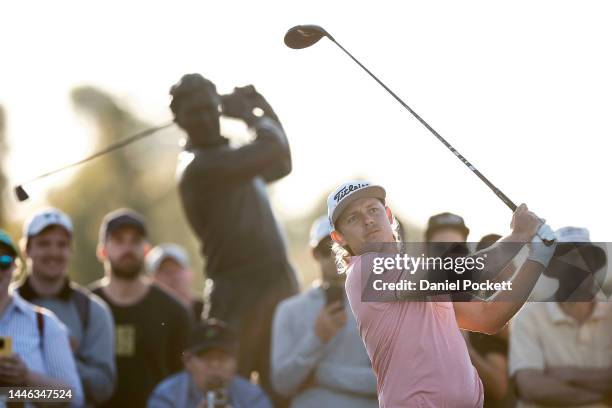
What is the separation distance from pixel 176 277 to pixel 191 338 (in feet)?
9.84

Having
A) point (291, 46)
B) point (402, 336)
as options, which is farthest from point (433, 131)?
point (291, 46)

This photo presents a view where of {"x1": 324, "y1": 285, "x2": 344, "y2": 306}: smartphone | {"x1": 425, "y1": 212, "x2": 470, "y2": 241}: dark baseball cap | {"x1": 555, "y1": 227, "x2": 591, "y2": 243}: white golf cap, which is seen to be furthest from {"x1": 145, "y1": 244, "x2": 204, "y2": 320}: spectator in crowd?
{"x1": 555, "y1": 227, "x2": 591, "y2": 243}: white golf cap

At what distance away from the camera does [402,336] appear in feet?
16.0

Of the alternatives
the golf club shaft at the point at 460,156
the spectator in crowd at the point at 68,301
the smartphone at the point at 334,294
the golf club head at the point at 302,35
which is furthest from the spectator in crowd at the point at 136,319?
the golf club shaft at the point at 460,156

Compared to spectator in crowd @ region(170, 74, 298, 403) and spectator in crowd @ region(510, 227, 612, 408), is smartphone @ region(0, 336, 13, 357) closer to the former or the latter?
spectator in crowd @ region(170, 74, 298, 403)

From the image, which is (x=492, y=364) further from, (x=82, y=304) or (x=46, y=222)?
(x=46, y=222)

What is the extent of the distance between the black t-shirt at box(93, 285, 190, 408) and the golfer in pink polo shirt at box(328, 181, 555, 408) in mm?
3155

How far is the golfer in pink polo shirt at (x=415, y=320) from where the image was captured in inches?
187

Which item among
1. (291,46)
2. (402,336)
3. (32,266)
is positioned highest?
(291,46)

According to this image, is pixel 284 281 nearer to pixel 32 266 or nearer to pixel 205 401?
pixel 205 401

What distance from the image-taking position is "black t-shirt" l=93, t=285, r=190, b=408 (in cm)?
794

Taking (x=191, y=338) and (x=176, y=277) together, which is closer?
(x=191, y=338)

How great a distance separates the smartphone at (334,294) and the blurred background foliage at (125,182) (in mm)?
27172

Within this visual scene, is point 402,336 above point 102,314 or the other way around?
the other way around
